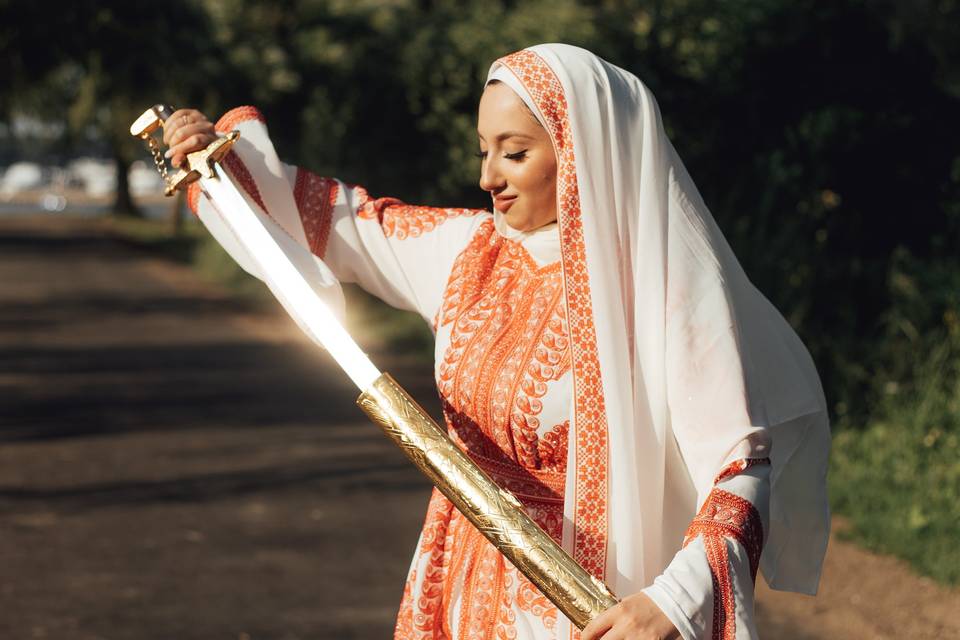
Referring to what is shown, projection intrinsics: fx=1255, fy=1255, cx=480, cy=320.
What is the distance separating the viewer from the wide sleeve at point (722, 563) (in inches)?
82.9

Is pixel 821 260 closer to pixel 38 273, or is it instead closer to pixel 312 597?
pixel 312 597

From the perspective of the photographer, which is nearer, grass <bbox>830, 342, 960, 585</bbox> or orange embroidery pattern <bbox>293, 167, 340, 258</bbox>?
orange embroidery pattern <bbox>293, 167, 340, 258</bbox>

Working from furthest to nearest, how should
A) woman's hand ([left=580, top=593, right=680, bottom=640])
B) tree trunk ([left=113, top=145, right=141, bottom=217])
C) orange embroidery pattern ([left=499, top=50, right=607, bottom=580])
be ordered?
1. tree trunk ([left=113, top=145, right=141, bottom=217])
2. orange embroidery pattern ([left=499, top=50, right=607, bottom=580])
3. woman's hand ([left=580, top=593, right=680, bottom=640])

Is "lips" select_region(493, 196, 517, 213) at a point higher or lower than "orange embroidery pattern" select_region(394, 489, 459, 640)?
higher

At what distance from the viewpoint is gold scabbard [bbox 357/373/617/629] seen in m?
2.17

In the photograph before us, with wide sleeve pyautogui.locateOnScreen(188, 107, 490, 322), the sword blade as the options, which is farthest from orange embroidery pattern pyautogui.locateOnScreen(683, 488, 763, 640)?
wide sleeve pyautogui.locateOnScreen(188, 107, 490, 322)

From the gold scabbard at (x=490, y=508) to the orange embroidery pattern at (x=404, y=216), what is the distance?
0.64 meters

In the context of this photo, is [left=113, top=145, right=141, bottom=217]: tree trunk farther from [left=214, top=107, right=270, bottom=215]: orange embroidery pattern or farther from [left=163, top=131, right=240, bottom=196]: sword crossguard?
[left=163, top=131, right=240, bottom=196]: sword crossguard

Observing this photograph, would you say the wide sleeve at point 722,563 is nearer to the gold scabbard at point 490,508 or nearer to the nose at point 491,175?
the gold scabbard at point 490,508

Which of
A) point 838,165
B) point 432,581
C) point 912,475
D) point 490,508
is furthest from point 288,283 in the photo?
point 838,165

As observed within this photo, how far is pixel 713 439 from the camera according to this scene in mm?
2309

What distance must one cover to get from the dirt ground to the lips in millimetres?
3238

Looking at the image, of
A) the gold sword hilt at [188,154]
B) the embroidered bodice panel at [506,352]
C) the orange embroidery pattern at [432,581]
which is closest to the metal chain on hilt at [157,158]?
the gold sword hilt at [188,154]

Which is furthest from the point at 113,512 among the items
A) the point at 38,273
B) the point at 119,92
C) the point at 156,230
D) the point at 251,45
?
the point at 156,230
